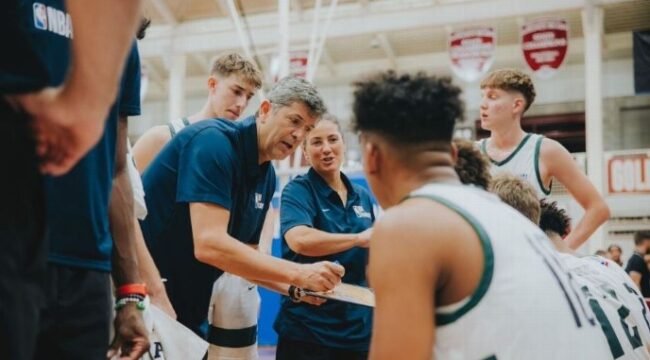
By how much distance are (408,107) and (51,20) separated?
32.0 inches

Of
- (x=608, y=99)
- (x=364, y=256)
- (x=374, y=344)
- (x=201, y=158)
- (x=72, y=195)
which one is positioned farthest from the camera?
(x=608, y=99)

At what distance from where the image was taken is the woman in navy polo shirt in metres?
3.60

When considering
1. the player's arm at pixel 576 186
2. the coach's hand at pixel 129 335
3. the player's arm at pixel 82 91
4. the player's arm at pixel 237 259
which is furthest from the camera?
the player's arm at pixel 576 186

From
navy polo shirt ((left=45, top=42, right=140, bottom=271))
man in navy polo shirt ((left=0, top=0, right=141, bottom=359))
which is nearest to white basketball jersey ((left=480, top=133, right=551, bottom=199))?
navy polo shirt ((left=45, top=42, right=140, bottom=271))

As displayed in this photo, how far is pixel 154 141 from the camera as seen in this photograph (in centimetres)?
426

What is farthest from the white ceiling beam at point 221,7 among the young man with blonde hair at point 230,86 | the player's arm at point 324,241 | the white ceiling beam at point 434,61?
the player's arm at point 324,241

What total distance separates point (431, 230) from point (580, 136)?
18.5 meters

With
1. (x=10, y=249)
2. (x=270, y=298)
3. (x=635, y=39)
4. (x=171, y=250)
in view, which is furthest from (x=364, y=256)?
(x=635, y=39)

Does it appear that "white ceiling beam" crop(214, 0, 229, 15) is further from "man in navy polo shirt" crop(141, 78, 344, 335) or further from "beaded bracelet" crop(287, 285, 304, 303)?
"beaded bracelet" crop(287, 285, 304, 303)

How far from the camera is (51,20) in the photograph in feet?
4.39

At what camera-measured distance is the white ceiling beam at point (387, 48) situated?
18.2m

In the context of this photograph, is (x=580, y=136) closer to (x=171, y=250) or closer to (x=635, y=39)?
(x=635, y=39)

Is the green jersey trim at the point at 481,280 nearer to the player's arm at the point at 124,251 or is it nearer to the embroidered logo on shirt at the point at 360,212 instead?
the player's arm at the point at 124,251

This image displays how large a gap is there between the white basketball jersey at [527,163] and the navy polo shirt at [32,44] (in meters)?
3.05
